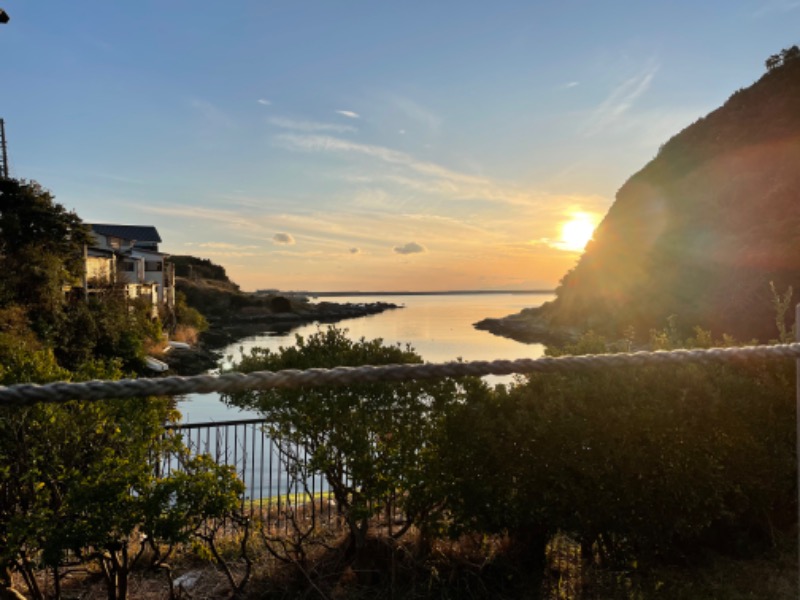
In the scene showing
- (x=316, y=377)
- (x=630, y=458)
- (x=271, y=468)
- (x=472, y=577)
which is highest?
(x=316, y=377)

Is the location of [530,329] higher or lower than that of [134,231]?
lower

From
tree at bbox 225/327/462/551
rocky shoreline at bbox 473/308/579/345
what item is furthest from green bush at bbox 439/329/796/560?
rocky shoreline at bbox 473/308/579/345

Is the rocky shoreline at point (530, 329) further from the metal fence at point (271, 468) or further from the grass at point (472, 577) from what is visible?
the grass at point (472, 577)

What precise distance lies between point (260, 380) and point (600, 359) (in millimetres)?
1223

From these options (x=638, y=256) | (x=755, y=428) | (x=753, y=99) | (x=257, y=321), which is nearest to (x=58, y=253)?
(x=755, y=428)

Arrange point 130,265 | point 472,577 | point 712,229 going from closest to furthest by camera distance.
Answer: point 472,577 → point 130,265 → point 712,229

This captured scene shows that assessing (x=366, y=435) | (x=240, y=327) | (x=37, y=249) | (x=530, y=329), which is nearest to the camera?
(x=366, y=435)

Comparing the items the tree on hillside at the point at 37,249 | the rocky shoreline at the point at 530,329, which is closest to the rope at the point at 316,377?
the tree on hillside at the point at 37,249

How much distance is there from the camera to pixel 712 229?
50000mm

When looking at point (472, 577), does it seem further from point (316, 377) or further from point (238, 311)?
point (238, 311)

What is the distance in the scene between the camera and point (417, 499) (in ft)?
15.9

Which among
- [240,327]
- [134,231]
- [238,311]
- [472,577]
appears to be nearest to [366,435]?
[472,577]

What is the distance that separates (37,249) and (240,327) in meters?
51.5

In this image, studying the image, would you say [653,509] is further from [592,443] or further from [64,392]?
[64,392]
